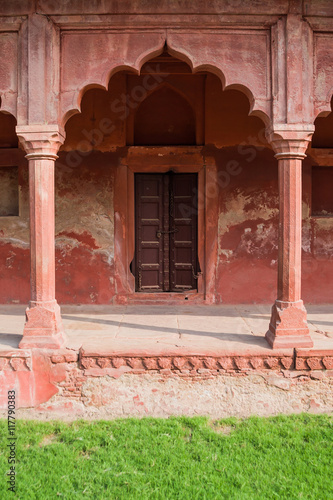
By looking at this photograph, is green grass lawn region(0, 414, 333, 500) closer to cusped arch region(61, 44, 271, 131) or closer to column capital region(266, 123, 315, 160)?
column capital region(266, 123, 315, 160)

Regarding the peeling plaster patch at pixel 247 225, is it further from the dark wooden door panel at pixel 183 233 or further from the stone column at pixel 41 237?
the stone column at pixel 41 237

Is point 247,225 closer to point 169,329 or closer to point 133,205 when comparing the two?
point 133,205

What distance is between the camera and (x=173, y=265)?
7.34m

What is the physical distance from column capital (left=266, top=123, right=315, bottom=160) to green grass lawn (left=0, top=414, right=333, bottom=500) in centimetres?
274

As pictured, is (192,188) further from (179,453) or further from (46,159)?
(179,453)

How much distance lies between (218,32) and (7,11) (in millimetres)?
2259

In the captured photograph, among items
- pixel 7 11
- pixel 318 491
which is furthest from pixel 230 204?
pixel 318 491

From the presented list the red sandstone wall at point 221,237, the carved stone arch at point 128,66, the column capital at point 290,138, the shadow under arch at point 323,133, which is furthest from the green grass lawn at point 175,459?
the shadow under arch at point 323,133

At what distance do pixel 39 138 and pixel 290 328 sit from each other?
3.34 m

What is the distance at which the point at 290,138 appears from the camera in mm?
4781

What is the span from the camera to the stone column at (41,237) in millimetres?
4754

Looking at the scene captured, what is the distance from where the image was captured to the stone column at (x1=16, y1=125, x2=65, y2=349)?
4.75 m

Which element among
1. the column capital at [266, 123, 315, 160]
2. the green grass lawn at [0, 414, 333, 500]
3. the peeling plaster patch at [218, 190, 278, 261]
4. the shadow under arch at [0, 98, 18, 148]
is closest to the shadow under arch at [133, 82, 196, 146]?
the peeling plaster patch at [218, 190, 278, 261]

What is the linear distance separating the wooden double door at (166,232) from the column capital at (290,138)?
2.44m
